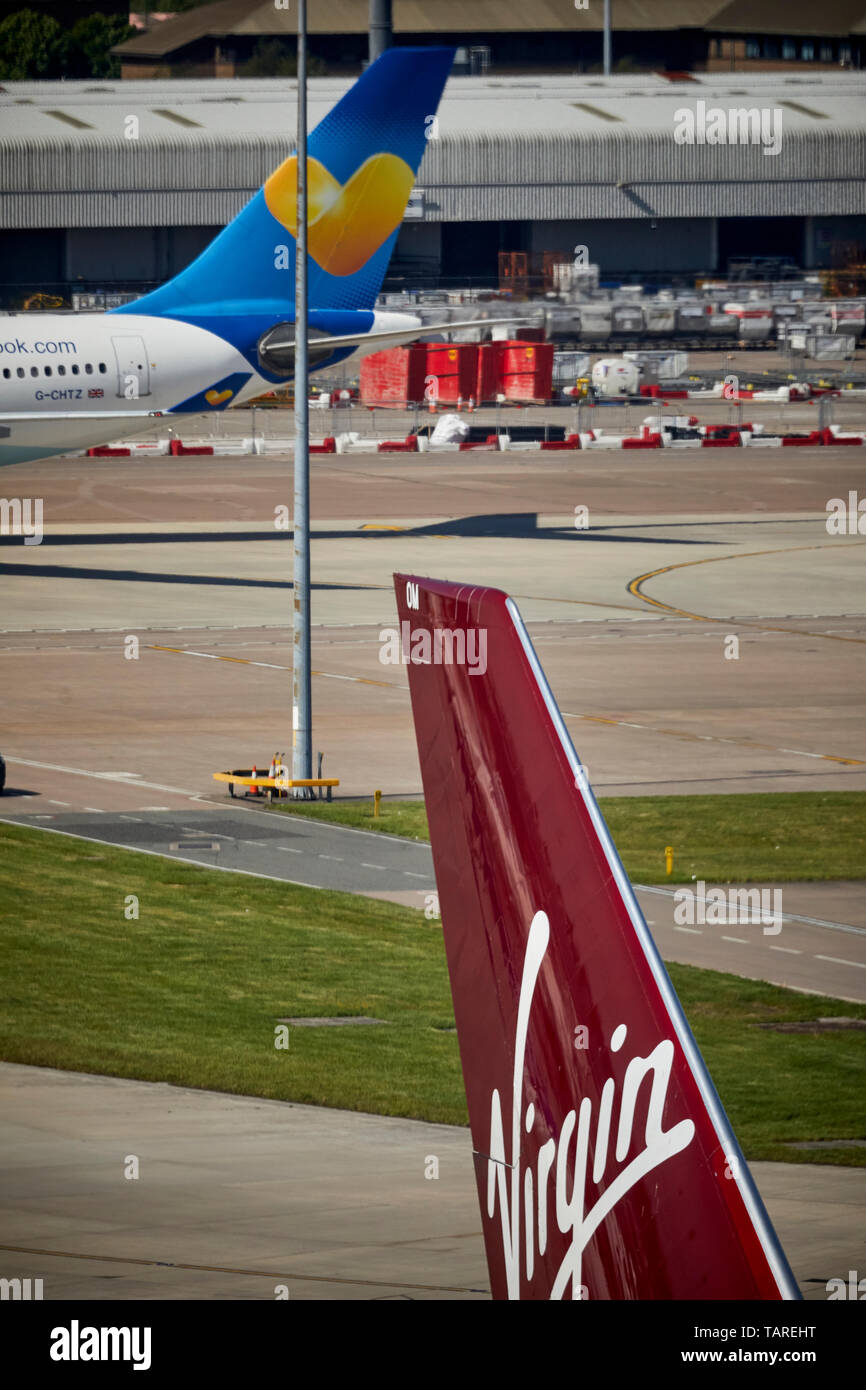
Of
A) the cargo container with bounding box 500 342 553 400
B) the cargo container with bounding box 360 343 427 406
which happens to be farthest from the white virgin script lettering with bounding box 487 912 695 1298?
the cargo container with bounding box 500 342 553 400

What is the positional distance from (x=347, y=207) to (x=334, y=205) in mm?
398

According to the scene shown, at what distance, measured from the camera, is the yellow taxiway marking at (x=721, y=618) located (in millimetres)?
52219

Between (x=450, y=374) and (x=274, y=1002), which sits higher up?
(x=450, y=374)

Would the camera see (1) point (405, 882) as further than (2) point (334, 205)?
No

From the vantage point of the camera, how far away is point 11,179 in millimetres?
139250

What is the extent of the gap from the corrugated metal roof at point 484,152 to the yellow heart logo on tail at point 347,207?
246 feet

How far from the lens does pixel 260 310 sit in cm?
6384

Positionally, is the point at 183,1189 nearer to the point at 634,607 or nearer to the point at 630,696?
the point at 630,696

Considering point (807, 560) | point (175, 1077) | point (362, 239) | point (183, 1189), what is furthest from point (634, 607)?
point (183, 1189)

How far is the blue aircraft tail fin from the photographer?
63.2 metres

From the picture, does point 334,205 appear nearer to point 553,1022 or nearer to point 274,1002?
point 274,1002

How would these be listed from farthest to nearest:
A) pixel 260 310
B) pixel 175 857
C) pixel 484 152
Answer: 1. pixel 484 152
2. pixel 260 310
3. pixel 175 857

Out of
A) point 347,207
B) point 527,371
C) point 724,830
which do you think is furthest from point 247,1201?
point 527,371

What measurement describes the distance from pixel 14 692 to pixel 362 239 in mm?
25701
